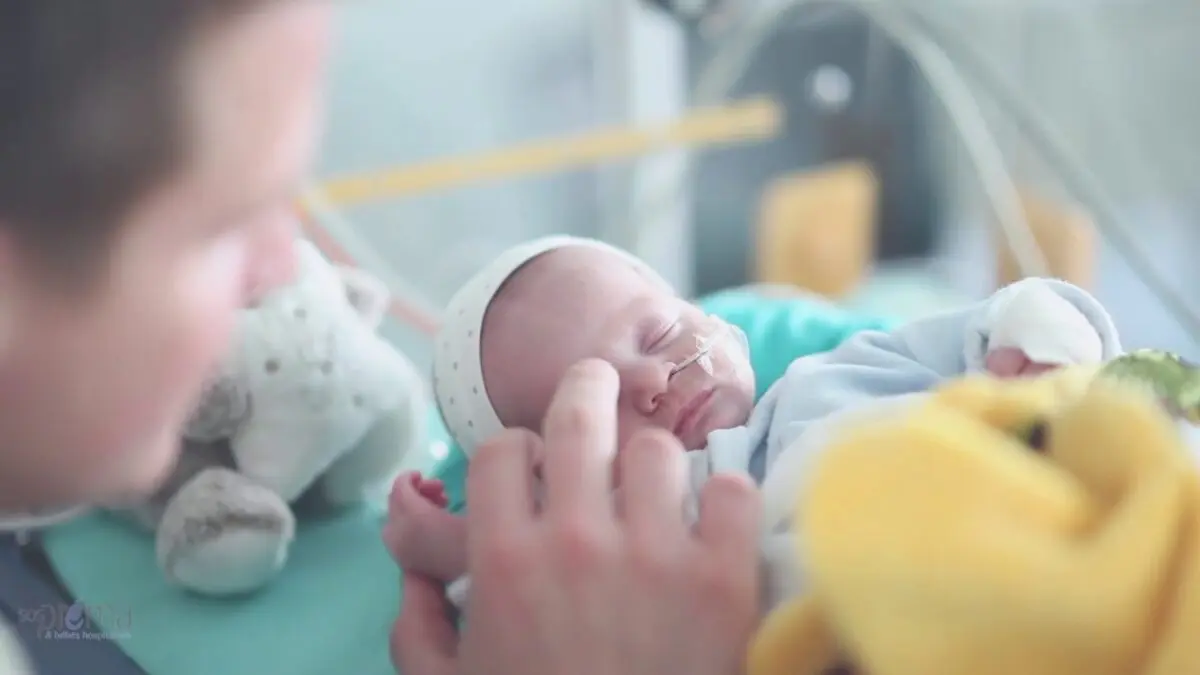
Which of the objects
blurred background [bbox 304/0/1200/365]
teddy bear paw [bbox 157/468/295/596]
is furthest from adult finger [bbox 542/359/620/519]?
blurred background [bbox 304/0/1200/365]

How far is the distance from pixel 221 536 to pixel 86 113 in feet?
1.77

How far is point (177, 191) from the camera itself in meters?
0.39

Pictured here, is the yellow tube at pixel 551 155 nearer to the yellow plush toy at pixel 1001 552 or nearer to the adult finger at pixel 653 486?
the adult finger at pixel 653 486

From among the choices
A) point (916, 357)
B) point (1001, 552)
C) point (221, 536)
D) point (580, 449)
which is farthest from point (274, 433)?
point (1001, 552)

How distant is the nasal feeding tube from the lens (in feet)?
2.87

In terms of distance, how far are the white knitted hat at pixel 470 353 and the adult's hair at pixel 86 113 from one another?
532mm

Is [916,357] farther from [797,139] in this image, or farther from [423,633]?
[797,139]

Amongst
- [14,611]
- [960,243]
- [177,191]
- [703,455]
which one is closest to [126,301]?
[177,191]

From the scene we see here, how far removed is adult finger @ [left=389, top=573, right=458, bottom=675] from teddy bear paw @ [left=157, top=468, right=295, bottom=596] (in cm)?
17

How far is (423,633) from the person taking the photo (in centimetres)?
68

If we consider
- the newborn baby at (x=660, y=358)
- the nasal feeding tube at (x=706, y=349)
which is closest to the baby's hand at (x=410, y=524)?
the newborn baby at (x=660, y=358)

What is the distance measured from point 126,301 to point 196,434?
19.9 inches

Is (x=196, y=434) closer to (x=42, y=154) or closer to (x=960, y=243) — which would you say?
(x=42, y=154)

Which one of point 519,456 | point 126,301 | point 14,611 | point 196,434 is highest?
point 126,301
